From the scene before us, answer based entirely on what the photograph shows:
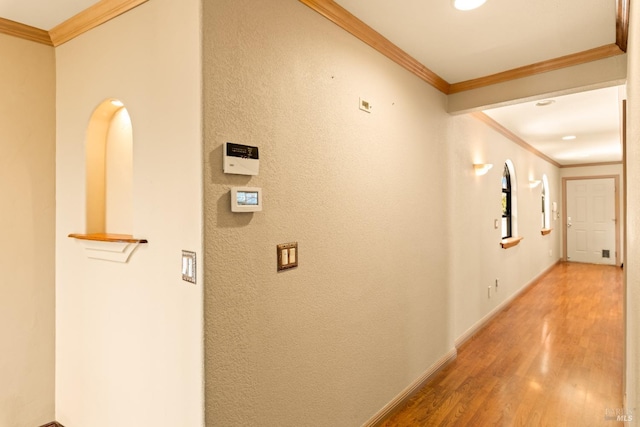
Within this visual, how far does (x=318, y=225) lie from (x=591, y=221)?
367 inches

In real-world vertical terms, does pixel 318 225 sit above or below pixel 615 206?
below

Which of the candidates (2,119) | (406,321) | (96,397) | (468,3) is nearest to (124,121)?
(2,119)

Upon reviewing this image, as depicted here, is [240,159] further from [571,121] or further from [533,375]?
[571,121]

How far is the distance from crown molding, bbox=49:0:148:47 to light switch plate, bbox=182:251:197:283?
1186mm

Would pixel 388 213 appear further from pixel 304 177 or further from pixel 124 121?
pixel 124 121

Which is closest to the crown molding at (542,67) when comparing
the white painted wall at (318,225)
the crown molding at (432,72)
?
the crown molding at (432,72)

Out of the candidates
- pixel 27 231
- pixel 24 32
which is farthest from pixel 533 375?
pixel 24 32

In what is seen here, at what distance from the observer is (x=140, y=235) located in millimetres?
1573

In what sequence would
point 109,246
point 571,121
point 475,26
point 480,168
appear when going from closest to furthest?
1. point 109,246
2. point 475,26
3. point 480,168
4. point 571,121

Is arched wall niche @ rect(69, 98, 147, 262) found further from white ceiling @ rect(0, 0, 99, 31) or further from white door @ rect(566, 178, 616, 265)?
white door @ rect(566, 178, 616, 265)

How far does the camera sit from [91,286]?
1.85 m

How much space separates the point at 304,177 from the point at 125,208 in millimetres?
1031

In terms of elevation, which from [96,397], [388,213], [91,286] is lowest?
[96,397]

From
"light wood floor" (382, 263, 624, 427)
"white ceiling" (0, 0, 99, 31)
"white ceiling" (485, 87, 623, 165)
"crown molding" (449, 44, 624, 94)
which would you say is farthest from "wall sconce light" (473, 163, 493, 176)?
"white ceiling" (0, 0, 99, 31)
